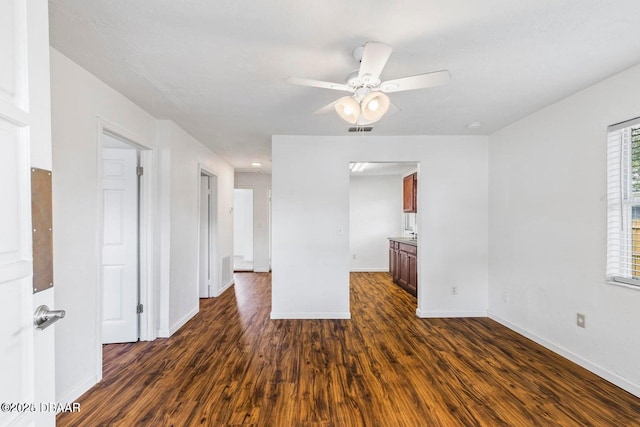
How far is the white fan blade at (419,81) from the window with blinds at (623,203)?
1696 mm

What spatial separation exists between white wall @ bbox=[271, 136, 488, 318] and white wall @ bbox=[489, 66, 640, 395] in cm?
30

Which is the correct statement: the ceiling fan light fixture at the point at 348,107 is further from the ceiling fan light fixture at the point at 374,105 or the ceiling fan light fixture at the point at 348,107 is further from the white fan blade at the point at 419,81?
the white fan blade at the point at 419,81

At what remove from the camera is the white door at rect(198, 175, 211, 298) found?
453 cm

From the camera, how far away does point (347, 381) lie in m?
2.22

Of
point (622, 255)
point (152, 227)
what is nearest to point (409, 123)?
point (622, 255)

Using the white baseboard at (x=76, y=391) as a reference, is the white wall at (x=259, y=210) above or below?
above

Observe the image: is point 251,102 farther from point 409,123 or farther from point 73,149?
point 409,123

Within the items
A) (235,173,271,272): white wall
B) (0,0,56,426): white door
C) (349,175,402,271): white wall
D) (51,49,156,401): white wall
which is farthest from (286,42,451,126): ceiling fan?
(235,173,271,272): white wall

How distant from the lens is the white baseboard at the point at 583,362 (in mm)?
2064

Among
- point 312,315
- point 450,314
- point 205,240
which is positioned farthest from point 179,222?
point 450,314

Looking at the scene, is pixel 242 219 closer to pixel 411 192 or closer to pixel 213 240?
pixel 213 240

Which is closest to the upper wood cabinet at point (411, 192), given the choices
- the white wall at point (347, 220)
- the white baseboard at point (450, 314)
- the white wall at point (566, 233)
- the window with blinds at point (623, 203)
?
the white wall at point (347, 220)

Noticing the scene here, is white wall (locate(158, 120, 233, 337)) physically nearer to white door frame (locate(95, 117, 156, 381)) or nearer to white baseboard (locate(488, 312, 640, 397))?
white door frame (locate(95, 117, 156, 381))

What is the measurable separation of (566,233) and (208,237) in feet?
15.1
